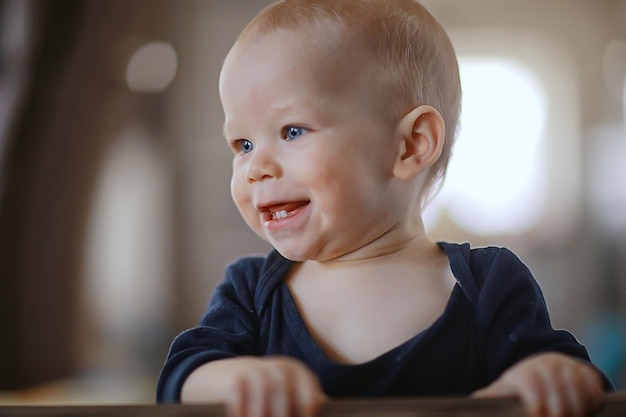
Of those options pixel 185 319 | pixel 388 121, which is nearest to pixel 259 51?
pixel 388 121

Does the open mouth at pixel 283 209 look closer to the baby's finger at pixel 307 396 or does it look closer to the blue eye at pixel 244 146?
the blue eye at pixel 244 146

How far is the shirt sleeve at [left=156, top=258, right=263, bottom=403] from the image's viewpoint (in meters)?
0.49

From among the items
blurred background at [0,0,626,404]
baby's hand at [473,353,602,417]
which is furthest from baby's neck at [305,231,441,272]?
blurred background at [0,0,626,404]

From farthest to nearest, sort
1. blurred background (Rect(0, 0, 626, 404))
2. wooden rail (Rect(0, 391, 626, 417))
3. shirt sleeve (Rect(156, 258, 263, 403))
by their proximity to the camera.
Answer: blurred background (Rect(0, 0, 626, 404))
shirt sleeve (Rect(156, 258, 263, 403))
wooden rail (Rect(0, 391, 626, 417))

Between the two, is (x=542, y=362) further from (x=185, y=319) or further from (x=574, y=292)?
(x=574, y=292)

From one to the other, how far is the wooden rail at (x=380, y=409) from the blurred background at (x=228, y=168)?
165cm

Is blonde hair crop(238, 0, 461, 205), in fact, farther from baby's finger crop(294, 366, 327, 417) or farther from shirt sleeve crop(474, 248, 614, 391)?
baby's finger crop(294, 366, 327, 417)

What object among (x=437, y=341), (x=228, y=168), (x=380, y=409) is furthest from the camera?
(x=228, y=168)

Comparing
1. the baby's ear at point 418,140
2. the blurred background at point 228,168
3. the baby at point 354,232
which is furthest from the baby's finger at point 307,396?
→ the blurred background at point 228,168

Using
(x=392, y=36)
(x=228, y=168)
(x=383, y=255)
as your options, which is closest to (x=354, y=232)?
(x=383, y=255)

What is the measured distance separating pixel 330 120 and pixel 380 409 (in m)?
0.23

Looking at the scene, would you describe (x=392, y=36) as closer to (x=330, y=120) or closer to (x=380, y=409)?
(x=330, y=120)

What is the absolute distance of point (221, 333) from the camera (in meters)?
0.54

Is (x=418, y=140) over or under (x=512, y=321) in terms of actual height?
over
